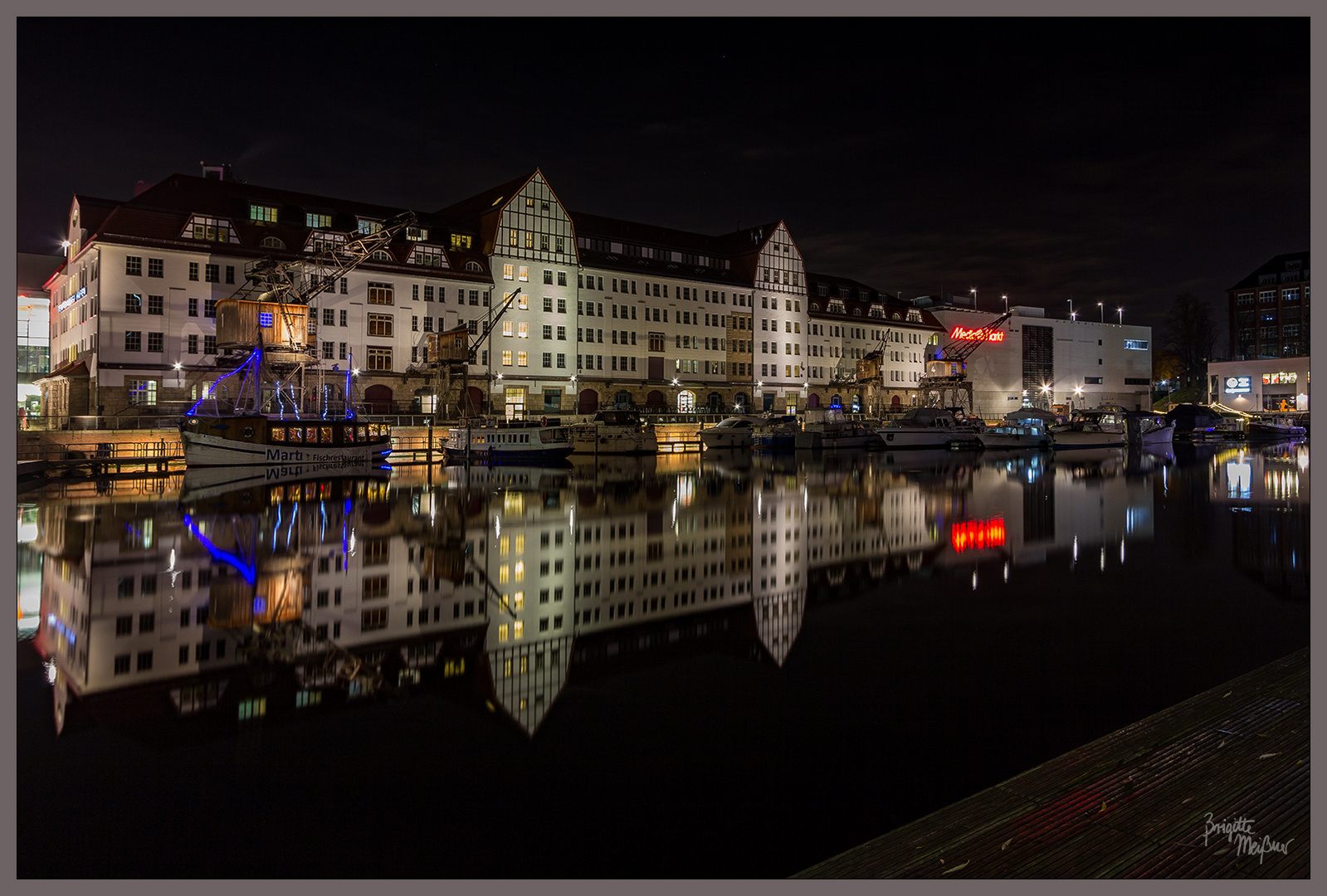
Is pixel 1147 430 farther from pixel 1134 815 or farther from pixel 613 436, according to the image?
pixel 1134 815

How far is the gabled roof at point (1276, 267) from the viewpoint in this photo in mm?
121938

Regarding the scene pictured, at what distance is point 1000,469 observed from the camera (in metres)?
41.3

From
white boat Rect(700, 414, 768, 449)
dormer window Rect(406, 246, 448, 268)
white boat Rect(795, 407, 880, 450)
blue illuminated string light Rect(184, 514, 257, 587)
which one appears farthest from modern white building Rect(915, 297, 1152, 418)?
blue illuminated string light Rect(184, 514, 257, 587)


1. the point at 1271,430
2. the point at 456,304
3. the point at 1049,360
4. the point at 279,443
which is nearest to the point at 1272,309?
the point at 1049,360

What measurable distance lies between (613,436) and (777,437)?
43.6ft

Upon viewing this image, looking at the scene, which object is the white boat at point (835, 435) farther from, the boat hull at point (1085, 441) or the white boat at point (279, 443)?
the white boat at point (279, 443)

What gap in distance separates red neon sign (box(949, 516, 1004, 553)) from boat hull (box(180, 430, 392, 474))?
2948cm

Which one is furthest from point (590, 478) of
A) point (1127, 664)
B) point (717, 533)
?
point (1127, 664)

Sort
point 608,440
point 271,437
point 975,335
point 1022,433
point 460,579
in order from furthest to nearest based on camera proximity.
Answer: point 975,335
point 1022,433
point 608,440
point 271,437
point 460,579

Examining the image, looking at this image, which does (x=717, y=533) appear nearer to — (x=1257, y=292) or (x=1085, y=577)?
(x=1085, y=577)

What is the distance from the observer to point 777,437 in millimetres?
60094

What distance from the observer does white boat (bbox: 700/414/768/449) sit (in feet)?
199

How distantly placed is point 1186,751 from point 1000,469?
39051 mm

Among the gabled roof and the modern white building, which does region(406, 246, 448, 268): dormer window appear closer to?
the modern white building
